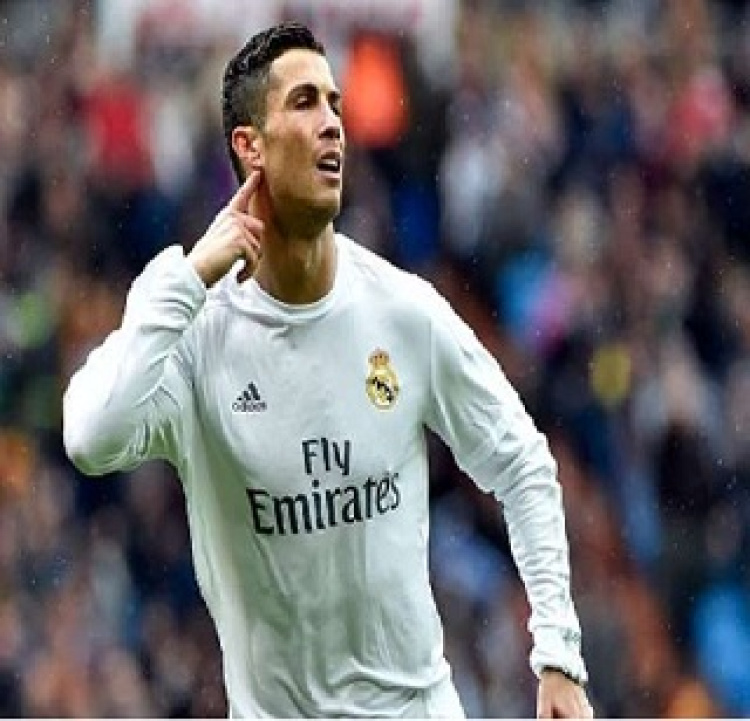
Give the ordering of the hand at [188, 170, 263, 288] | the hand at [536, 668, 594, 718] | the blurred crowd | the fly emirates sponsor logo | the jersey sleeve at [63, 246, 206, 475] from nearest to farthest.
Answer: the jersey sleeve at [63, 246, 206, 475]
the hand at [188, 170, 263, 288]
the hand at [536, 668, 594, 718]
the fly emirates sponsor logo
the blurred crowd

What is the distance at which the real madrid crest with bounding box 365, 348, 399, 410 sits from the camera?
5.17 meters

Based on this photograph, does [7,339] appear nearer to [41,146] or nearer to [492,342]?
[41,146]

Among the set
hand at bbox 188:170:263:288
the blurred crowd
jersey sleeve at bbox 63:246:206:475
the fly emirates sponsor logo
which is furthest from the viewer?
the blurred crowd

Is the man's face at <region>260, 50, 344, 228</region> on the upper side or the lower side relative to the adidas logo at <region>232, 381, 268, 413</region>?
upper

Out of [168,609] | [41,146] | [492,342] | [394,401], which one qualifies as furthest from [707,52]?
[394,401]

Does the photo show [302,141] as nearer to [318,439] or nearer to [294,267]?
[294,267]

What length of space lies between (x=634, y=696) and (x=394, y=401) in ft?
15.6

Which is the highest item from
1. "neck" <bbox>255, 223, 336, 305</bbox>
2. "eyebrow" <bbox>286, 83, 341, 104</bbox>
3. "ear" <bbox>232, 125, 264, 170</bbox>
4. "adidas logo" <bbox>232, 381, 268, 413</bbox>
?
"eyebrow" <bbox>286, 83, 341, 104</bbox>

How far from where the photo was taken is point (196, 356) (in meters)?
5.13

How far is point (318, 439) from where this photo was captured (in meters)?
5.13

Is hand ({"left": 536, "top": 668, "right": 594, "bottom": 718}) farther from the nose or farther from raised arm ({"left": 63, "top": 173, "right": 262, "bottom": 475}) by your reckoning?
the nose

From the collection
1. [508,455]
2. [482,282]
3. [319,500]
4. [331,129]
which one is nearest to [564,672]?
[508,455]

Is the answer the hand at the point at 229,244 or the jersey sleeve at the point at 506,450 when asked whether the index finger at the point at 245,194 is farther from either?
the jersey sleeve at the point at 506,450

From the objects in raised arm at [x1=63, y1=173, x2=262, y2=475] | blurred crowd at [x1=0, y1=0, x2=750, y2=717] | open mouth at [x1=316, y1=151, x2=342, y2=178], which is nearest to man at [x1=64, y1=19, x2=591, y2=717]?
open mouth at [x1=316, y1=151, x2=342, y2=178]
